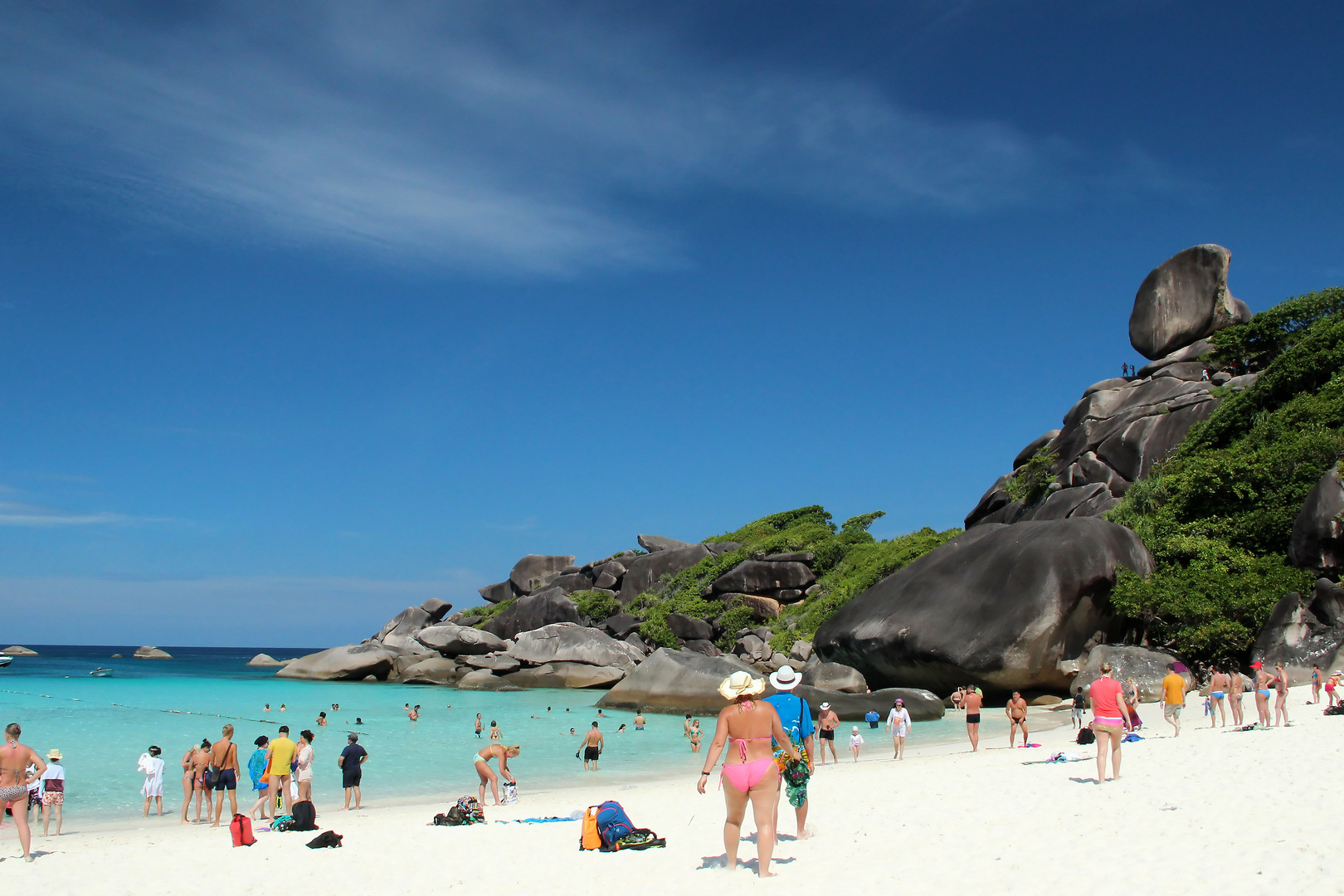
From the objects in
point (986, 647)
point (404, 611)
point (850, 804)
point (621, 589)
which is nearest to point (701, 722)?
point (986, 647)

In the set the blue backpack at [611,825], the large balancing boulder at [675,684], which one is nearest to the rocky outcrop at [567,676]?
the large balancing boulder at [675,684]

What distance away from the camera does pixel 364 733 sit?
2377 cm

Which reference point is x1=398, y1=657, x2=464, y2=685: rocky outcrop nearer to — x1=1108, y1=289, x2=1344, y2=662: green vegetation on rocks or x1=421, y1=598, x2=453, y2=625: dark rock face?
x1=421, y1=598, x2=453, y2=625: dark rock face

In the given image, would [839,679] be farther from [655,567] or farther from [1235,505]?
[655,567]

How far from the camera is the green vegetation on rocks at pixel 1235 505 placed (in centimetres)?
2200

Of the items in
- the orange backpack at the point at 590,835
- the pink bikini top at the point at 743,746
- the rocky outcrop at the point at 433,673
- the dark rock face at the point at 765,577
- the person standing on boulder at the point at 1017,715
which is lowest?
the rocky outcrop at the point at 433,673

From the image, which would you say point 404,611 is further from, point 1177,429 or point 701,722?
point 1177,429

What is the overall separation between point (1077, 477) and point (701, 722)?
16.7 m

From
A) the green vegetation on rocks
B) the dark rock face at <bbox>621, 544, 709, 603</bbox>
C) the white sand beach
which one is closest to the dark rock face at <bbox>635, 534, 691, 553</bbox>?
the dark rock face at <bbox>621, 544, 709, 603</bbox>

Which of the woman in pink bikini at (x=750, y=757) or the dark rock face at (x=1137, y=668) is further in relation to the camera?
the dark rock face at (x=1137, y=668)

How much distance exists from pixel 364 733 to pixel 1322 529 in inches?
933

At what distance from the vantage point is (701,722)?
2489 centimetres

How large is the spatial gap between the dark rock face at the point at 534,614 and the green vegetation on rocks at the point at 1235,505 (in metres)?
26.8

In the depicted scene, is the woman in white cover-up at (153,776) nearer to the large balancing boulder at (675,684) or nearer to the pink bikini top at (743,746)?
the pink bikini top at (743,746)
